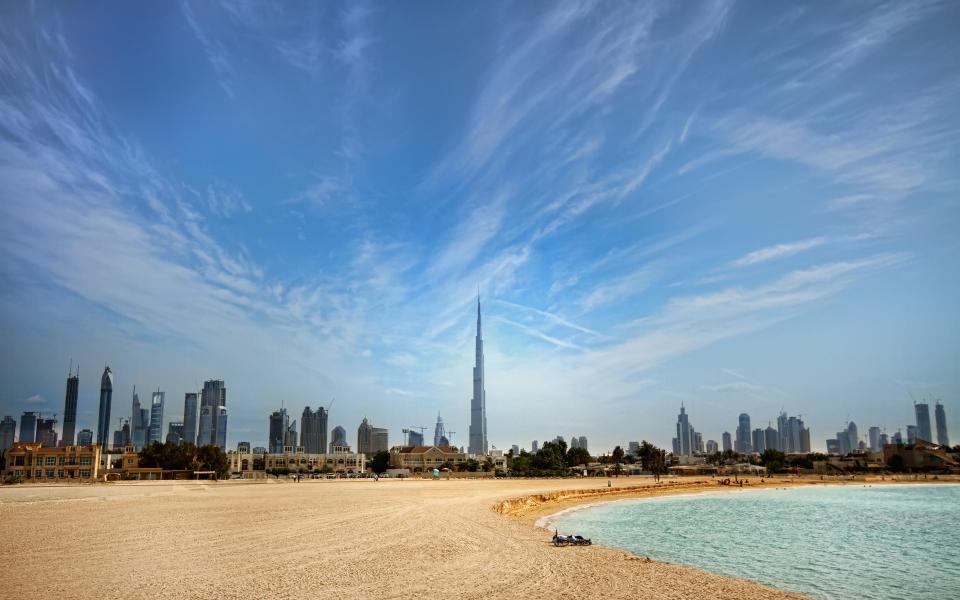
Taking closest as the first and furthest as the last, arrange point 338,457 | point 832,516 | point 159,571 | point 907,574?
point 159,571 → point 907,574 → point 832,516 → point 338,457

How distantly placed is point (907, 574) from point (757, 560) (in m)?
5.37

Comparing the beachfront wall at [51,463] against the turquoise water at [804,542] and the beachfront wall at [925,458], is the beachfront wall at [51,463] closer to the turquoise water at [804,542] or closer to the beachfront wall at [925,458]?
the turquoise water at [804,542]

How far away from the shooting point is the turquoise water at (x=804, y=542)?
71.0ft

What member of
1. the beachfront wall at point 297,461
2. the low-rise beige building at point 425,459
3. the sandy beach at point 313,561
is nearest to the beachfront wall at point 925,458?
the low-rise beige building at point 425,459

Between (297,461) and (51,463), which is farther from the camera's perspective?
(297,461)

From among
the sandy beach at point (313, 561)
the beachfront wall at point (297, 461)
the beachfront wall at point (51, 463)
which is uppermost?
the sandy beach at point (313, 561)

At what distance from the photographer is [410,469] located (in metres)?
150

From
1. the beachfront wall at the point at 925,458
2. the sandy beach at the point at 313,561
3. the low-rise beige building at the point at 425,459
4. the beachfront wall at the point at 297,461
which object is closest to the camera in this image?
the sandy beach at the point at 313,561

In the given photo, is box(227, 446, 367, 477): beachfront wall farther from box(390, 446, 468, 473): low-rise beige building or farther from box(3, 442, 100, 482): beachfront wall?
box(3, 442, 100, 482): beachfront wall

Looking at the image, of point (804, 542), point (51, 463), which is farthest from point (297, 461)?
point (804, 542)

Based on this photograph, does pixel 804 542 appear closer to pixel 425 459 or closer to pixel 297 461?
pixel 425 459

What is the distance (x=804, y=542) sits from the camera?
1270 inches

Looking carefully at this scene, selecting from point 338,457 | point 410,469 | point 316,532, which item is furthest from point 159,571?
point 338,457

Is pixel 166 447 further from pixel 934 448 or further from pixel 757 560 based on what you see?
pixel 934 448
